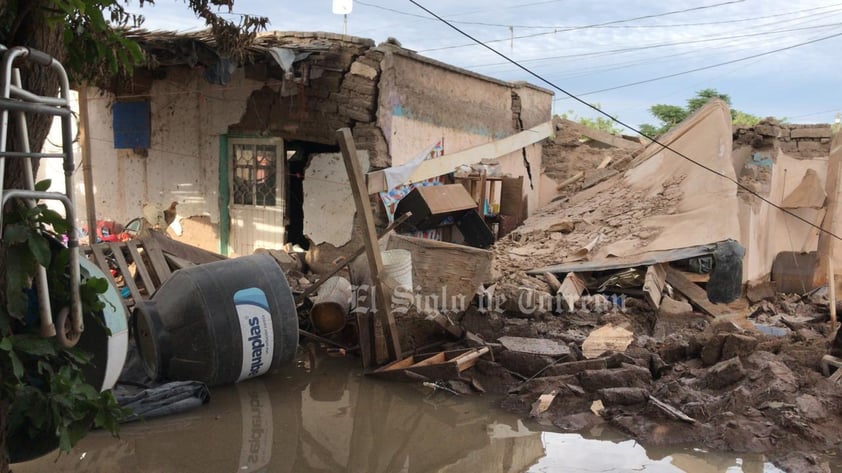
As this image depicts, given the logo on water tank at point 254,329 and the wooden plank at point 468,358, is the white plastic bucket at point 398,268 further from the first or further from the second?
the logo on water tank at point 254,329

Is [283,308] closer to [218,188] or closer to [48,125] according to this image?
[48,125]

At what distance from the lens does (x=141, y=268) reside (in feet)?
23.3

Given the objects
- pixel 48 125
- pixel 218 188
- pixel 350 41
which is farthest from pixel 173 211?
pixel 48 125

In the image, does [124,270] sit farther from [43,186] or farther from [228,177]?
[43,186]

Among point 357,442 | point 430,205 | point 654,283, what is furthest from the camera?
point 430,205

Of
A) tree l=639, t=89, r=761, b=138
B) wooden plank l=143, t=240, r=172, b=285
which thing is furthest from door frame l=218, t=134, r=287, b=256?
tree l=639, t=89, r=761, b=138

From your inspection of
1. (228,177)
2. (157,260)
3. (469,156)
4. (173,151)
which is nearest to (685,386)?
(157,260)

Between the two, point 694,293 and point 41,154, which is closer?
point 41,154

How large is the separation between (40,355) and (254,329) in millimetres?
3069

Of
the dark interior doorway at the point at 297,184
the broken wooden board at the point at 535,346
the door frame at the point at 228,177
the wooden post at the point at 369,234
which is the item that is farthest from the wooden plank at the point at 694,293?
the door frame at the point at 228,177

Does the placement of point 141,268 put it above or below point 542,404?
above

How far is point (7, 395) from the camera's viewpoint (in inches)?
103

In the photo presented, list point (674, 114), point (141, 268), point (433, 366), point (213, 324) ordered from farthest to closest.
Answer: point (674, 114)
point (141, 268)
point (433, 366)
point (213, 324)

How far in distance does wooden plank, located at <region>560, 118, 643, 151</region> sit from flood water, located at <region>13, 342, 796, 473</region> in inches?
405
